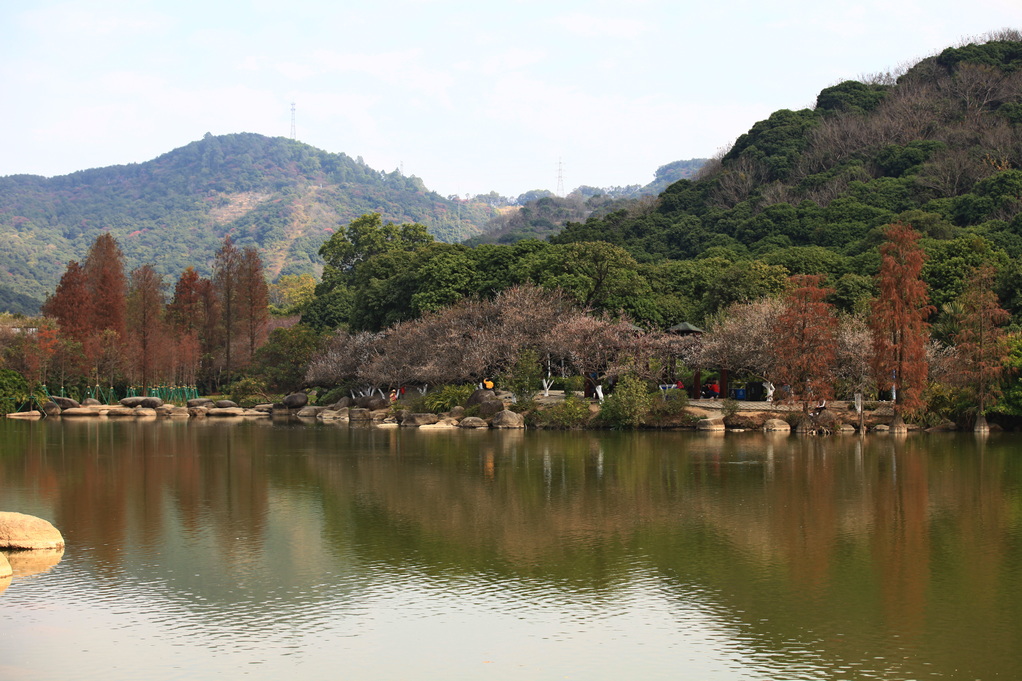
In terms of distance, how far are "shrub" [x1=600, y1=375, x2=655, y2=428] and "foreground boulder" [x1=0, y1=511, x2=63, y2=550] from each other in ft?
102

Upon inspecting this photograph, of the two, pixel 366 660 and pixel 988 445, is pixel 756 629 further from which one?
pixel 988 445

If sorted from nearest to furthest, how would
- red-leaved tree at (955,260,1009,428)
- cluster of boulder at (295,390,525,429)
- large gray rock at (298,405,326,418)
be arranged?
red-leaved tree at (955,260,1009,428)
cluster of boulder at (295,390,525,429)
large gray rock at (298,405,326,418)

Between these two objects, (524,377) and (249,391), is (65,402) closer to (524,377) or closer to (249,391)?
(249,391)

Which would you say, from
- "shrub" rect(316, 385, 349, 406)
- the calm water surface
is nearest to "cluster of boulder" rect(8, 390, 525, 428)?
"shrub" rect(316, 385, 349, 406)

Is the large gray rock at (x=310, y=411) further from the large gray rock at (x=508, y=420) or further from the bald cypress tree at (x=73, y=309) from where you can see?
the bald cypress tree at (x=73, y=309)

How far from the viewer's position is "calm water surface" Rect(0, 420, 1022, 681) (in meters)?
10.5

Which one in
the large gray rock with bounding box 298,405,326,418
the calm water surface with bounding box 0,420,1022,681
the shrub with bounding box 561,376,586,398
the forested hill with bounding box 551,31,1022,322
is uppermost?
the forested hill with bounding box 551,31,1022,322

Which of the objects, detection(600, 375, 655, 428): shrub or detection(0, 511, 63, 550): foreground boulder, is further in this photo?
detection(600, 375, 655, 428): shrub

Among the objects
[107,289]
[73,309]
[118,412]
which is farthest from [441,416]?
[107,289]

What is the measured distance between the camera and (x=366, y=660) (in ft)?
34.4

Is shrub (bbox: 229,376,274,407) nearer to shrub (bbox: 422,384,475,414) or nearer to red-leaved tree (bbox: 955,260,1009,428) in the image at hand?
shrub (bbox: 422,384,475,414)

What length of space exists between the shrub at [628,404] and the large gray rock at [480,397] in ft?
23.2

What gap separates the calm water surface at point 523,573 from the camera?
34.6 feet

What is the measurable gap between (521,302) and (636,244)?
32256mm
